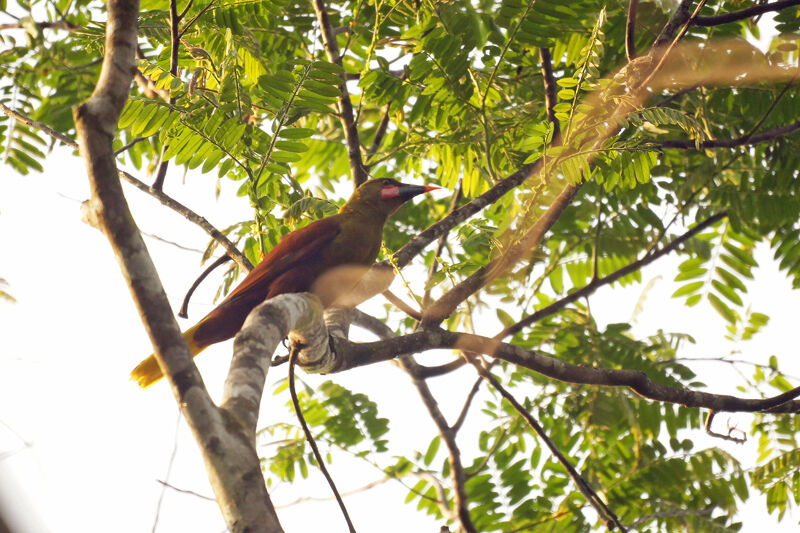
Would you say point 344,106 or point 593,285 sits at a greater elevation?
point 344,106

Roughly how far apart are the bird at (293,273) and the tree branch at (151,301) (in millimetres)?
1496

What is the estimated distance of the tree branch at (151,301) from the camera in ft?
4.55

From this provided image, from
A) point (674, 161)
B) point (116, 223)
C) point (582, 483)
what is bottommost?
point (582, 483)

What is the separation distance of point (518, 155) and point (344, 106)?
960mm

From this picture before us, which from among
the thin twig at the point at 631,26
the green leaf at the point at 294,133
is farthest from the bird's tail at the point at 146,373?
the thin twig at the point at 631,26

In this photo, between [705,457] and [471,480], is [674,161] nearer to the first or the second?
[705,457]

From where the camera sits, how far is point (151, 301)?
1.63 m

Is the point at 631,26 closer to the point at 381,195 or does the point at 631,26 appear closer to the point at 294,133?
the point at 294,133

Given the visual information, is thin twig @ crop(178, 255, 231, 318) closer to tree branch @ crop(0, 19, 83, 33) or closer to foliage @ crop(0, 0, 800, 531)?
foliage @ crop(0, 0, 800, 531)

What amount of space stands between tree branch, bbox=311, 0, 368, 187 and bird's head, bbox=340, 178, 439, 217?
0.31 feet

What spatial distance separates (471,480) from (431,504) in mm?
332

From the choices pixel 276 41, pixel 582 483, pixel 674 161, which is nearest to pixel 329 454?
pixel 582 483

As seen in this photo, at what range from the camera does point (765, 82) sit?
144 inches

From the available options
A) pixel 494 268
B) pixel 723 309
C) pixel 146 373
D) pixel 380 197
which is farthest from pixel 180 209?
pixel 723 309
